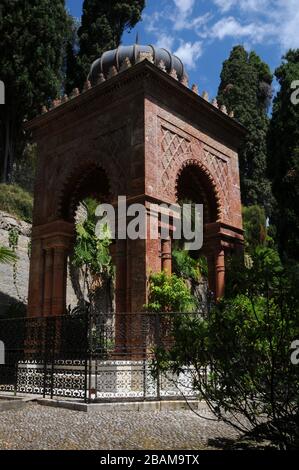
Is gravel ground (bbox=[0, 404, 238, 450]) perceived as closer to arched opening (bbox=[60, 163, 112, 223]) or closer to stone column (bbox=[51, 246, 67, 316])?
stone column (bbox=[51, 246, 67, 316])

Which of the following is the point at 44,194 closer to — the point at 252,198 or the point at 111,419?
the point at 111,419

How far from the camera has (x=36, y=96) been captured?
23.6 meters

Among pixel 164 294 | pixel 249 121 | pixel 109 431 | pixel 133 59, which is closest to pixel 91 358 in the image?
pixel 164 294

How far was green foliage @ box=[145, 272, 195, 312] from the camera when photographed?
8.83m

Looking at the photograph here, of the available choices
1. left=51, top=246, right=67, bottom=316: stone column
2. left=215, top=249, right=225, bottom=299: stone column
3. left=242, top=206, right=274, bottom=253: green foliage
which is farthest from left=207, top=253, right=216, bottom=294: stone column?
left=242, top=206, right=274, bottom=253: green foliage

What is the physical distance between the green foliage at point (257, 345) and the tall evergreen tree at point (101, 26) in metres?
25.3

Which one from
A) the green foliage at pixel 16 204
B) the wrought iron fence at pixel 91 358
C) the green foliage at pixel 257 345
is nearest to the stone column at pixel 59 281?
the wrought iron fence at pixel 91 358

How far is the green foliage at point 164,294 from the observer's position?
8.83 metres

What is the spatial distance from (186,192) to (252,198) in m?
20.0

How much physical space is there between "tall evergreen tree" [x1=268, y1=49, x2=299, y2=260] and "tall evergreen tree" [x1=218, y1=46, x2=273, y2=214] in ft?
32.3

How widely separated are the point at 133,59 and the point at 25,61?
13448 mm

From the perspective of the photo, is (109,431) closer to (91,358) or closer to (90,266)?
(91,358)

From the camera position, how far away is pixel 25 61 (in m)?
23.2

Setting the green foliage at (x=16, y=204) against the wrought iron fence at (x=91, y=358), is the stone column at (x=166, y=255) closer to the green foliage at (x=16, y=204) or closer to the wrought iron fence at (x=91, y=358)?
the wrought iron fence at (x=91, y=358)
